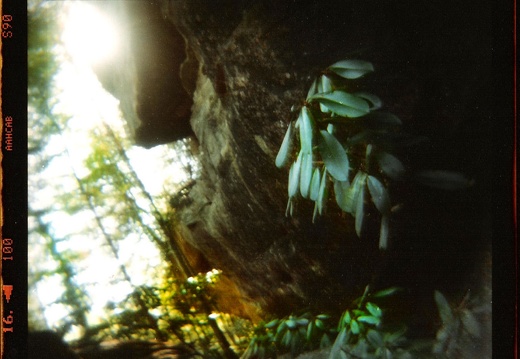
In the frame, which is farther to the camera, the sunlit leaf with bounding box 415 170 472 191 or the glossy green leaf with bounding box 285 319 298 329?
the glossy green leaf with bounding box 285 319 298 329

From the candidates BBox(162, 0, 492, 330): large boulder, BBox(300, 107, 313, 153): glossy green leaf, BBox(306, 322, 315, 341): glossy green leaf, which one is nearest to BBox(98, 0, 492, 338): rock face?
BBox(162, 0, 492, 330): large boulder

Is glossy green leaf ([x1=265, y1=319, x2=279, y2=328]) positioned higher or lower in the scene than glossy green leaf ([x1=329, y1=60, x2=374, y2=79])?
lower

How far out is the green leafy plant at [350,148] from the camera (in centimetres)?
105

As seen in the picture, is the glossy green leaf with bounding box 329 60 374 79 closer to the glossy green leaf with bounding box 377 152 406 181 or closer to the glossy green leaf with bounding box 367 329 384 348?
the glossy green leaf with bounding box 377 152 406 181

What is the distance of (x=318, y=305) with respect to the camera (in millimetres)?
1435

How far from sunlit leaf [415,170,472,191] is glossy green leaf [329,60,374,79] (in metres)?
0.35

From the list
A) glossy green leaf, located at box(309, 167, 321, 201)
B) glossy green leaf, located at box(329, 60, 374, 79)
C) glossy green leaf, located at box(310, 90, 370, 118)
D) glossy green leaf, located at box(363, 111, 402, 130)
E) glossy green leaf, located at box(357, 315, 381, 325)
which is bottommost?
glossy green leaf, located at box(357, 315, 381, 325)

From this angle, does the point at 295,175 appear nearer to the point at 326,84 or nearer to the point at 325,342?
the point at 326,84

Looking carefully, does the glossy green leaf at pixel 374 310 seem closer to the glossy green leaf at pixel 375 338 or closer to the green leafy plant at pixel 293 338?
the glossy green leaf at pixel 375 338

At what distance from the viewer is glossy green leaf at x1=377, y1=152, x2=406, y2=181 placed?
1.08 m

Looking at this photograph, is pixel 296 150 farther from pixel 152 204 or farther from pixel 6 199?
pixel 6 199

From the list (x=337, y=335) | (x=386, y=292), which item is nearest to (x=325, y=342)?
(x=337, y=335)

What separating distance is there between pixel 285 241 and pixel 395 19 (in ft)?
2.87

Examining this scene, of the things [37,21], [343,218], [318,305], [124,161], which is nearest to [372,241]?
[343,218]
